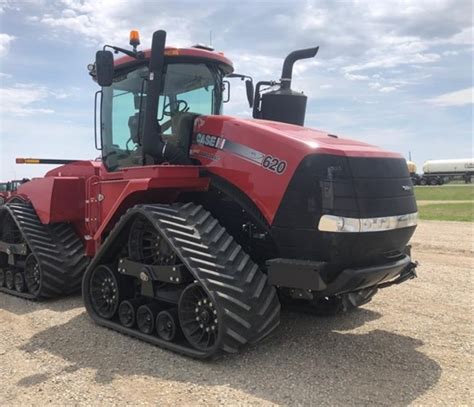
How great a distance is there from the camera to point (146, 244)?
561 cm

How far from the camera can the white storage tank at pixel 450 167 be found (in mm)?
65750

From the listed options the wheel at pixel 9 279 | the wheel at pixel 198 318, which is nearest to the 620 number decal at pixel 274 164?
the wheel at pixel 198 318

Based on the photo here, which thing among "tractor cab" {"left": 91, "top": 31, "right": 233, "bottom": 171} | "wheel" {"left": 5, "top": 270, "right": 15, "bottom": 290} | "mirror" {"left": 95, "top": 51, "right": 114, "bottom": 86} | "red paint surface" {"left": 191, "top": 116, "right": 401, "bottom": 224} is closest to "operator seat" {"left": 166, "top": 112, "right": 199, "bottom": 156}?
"tractor cab" {"left": 91, "top": 31, "right": 233, "bottom": 171}

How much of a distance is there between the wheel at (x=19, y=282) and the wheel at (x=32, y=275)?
0.17 meters

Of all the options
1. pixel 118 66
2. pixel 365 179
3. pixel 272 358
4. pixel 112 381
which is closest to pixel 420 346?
pixel 272 358

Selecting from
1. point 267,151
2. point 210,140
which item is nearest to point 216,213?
point 210,140

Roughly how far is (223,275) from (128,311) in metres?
1.52

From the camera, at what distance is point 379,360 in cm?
481

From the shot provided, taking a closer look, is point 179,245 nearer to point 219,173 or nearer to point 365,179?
point 219,173

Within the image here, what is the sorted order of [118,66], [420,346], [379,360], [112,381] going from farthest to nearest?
[118,66]
[420,346]
[379,360]
[112,381]

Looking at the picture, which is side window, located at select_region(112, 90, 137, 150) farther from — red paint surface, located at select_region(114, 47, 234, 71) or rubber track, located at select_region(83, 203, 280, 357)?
rubber track, located at select_region(83, 203, 280, 357)

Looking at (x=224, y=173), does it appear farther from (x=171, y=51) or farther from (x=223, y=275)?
(x=171, y=51)

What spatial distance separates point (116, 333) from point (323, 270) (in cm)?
249

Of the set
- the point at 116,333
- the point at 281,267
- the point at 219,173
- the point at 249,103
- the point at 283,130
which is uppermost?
the point at 249,103
